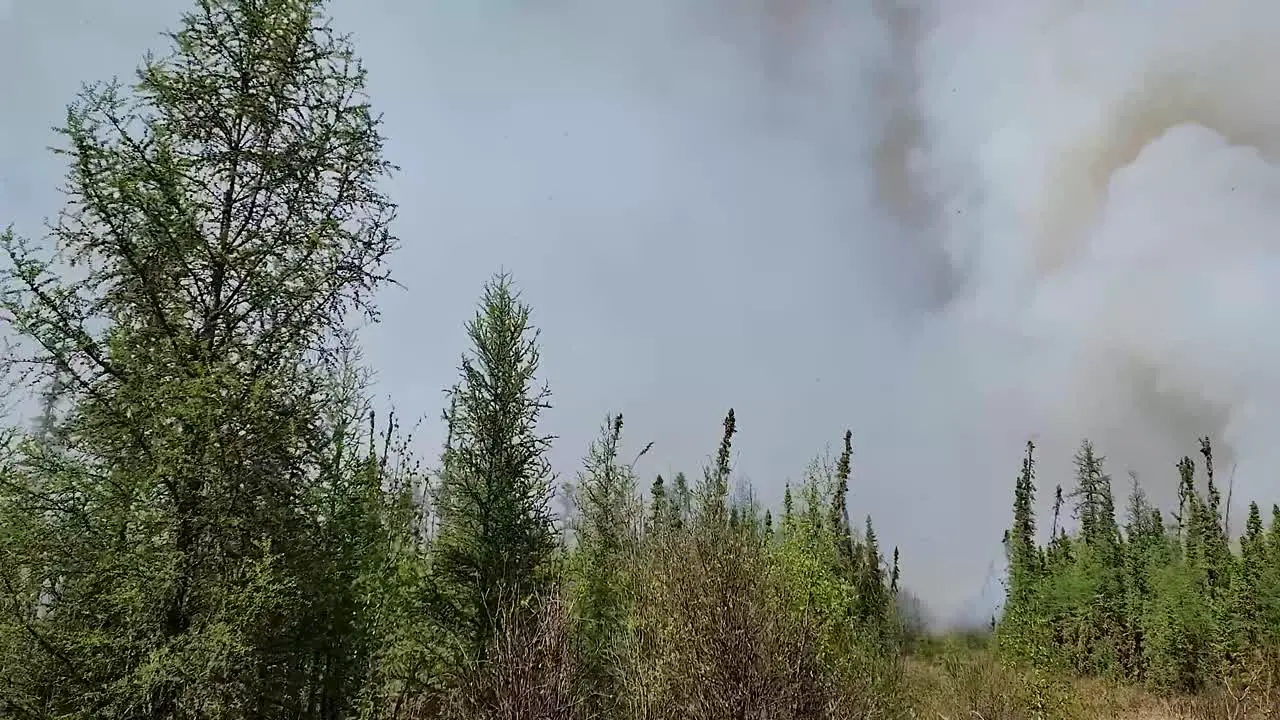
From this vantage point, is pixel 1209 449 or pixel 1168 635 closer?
pixel 1168 635

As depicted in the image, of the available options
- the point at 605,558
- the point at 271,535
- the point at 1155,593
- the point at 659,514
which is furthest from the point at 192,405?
the point at 1155,593

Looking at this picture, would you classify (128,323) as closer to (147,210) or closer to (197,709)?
(147,210)

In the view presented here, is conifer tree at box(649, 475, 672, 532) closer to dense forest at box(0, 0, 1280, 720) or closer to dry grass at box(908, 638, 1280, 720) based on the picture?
dense forest at box(0, 0, 1280, 720)

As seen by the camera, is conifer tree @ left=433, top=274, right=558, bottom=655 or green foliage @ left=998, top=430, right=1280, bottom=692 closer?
conifer tree @ left=433, top=274, right=558, bottom=655

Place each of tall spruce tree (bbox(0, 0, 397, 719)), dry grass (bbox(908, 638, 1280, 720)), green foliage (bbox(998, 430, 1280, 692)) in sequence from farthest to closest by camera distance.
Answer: green foliage (bbox(998, 430, 1280, 692)) → dry grass (bbox(908, 638, 1280, 720)) → tall spruce tree (bbox(0, 0, 397, 719))

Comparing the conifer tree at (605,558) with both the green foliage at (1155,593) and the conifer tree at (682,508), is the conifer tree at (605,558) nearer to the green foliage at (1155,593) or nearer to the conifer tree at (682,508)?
the conifer tree at (682,508)

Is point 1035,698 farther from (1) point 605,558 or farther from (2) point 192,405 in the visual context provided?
(2) point 192,405

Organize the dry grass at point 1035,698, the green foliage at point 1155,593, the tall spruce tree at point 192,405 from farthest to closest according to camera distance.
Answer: the green foliage at point 1155,593, the dry grass at point 1035,698, the tall spruce tree at point 192,405

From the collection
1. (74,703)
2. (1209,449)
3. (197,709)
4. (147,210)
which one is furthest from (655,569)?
(1209,449)

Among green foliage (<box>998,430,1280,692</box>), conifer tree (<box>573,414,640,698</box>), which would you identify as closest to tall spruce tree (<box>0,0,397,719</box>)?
conifer tree (<box>573,414,640,698</box>)

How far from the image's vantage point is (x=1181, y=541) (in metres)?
52.7

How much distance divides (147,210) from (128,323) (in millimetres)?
1333

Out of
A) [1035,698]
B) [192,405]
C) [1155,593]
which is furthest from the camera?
[1155,593]

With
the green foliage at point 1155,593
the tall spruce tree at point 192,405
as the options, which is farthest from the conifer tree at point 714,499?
the green foliage at point 1155,593
